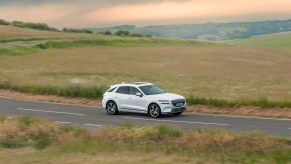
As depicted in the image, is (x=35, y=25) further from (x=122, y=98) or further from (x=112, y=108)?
(x=122, y=98)

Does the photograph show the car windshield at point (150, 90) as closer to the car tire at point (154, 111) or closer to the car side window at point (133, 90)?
the car side window at point (133, 90)

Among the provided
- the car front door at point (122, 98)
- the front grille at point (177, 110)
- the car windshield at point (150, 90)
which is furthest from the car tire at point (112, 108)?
the front grille at point (177, 110)

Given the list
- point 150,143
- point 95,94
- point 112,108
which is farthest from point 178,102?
point 150,143

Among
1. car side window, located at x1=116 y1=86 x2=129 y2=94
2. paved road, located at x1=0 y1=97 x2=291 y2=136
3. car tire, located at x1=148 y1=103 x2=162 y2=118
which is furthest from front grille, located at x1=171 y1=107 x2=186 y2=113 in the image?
car side window, located at x1=116 y1=86 x2=129 y2=94

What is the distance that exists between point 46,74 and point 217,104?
25.9 m

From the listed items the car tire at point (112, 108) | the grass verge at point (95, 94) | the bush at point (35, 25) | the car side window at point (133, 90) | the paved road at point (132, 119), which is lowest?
the paved road at point (132, 119)

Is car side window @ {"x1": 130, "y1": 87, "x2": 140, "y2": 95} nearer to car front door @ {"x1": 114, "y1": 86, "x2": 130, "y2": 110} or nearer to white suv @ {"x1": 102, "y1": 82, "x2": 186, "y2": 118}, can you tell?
white suv @ {"x1": 102, "y1": 82, "x2": 186, "y2": 118}

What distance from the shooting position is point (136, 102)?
85.7 feet

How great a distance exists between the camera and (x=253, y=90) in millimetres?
37188

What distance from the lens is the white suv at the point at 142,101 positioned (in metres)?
25.1

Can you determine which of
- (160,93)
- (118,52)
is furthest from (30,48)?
(160,93)

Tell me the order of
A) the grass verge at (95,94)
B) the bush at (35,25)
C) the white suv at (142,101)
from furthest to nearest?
the bush at (35,25)
the grass verge at (95,94)
the white suv at (142,101)

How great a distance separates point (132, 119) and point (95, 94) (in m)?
7.66

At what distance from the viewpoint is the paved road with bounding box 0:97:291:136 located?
21094mm
